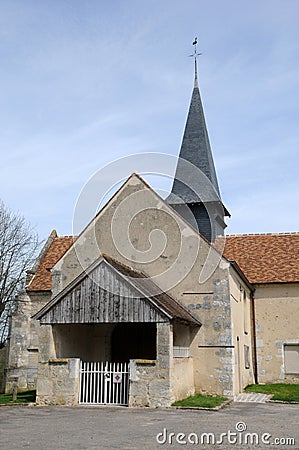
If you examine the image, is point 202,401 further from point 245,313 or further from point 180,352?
point 245,313

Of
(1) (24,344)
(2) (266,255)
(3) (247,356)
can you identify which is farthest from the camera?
(2) (266,255)

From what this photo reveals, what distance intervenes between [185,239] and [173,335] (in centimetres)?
393

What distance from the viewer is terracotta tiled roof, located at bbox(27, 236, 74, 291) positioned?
24.3 meters

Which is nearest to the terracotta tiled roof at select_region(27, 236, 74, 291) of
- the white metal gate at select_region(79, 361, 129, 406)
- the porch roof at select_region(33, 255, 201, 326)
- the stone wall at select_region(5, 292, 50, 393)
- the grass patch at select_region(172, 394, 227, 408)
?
the stone wall at select_region(5, 292, 50, 393)

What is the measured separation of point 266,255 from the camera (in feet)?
83.0

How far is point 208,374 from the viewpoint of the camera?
1836 centimetres

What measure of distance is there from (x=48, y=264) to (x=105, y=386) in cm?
1081

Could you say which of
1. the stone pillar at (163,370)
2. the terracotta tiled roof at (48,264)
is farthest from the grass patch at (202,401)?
the terracotta tiled roof at (48,264)

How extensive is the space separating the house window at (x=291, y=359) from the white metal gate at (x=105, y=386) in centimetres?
963

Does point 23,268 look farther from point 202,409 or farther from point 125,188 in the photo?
point 202,409

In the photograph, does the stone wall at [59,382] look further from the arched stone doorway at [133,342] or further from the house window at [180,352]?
the arched stone doorway at [133,342]

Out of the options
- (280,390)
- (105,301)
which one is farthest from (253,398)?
(105,301)

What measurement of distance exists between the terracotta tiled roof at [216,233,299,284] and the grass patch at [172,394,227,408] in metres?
7.25

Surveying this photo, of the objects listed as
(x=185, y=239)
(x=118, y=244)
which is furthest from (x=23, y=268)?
(x=185, y=239)
